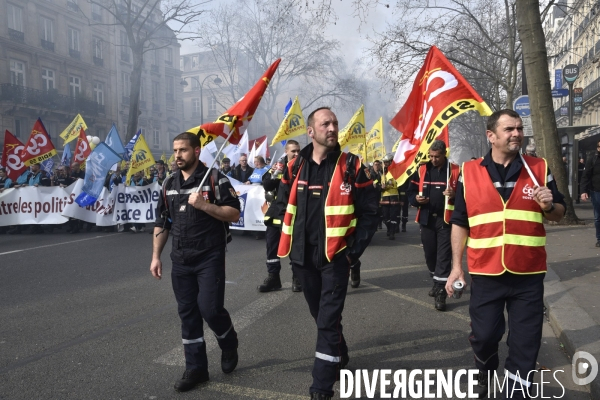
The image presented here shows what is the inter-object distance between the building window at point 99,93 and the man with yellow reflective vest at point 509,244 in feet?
142

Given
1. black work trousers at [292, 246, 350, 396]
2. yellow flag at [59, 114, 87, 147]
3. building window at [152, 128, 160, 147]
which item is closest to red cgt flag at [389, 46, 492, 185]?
black work trousers at [292, 246, 350, 396]

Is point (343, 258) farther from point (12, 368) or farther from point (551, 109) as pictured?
point (551, 109)

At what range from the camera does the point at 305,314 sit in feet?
18.1

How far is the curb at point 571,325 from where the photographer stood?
410 centimetres

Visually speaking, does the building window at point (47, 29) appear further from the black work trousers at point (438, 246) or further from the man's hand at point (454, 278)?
the man's hand at point (454, 278)

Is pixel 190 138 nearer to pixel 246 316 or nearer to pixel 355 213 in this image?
pixel 355 213

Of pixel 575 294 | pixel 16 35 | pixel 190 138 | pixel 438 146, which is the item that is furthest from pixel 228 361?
pixel 16 35

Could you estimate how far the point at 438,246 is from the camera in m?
6.04

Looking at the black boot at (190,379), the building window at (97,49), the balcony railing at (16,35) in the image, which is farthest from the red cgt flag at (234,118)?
the building window at (97,49)

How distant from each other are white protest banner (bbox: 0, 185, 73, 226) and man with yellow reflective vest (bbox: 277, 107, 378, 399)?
37.9 ft

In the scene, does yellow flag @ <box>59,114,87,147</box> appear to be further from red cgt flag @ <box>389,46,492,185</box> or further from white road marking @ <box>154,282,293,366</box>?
red cgt flag @ <box>389,46,492,185</box>

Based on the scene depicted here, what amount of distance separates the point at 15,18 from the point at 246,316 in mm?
35904

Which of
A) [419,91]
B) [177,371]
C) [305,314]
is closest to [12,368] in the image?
[177,371]

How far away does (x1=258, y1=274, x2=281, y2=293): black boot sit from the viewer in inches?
260
